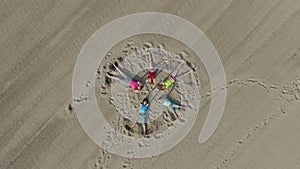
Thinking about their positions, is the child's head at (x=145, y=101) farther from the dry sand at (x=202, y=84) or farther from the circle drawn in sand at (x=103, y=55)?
the dry sand at (x=202, y=84)

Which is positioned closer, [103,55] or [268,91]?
[103,55]

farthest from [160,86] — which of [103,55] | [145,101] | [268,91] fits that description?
[268,91]

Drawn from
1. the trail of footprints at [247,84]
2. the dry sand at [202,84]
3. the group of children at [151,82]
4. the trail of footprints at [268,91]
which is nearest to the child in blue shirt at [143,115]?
the group of children at [151,82]

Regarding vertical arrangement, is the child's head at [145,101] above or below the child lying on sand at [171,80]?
below

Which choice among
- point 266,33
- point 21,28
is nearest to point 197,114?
point 266,33

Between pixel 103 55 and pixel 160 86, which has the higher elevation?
pixel 103 55

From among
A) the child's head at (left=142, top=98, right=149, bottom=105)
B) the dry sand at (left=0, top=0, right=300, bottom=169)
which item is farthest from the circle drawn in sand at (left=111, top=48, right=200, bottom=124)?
the dry sand at (left=0, top=0, right=300, bottom=169)

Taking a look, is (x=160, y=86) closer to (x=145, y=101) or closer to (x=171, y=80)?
(x=171, y=80)
